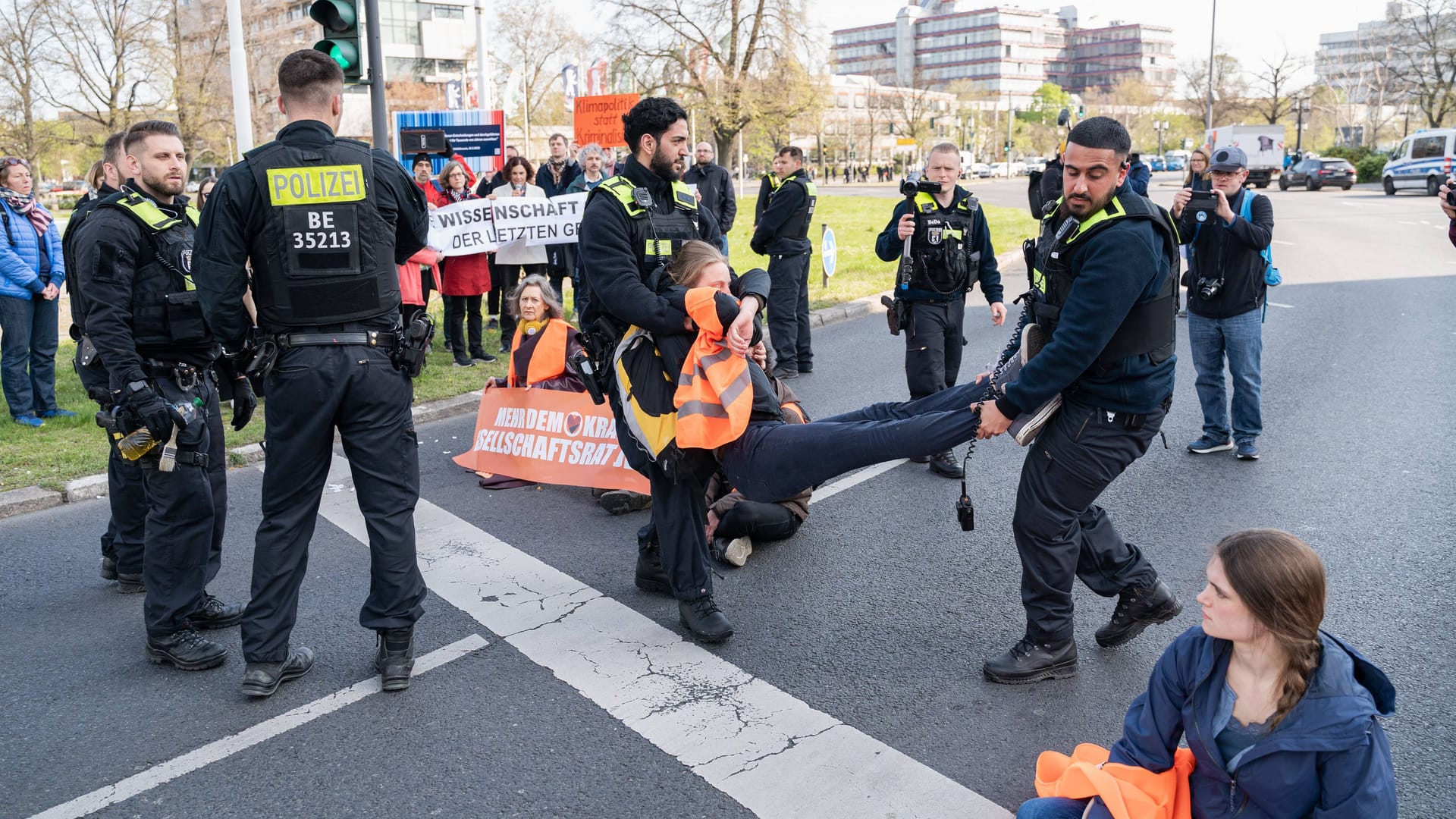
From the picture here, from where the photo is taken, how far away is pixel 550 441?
6910 millimetres

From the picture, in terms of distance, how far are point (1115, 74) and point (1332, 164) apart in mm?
141686

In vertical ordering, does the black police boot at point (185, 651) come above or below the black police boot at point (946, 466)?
below

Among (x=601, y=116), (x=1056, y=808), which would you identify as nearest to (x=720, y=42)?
(x=601, y=116)

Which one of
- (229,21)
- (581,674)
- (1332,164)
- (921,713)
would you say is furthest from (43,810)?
(1332,164)

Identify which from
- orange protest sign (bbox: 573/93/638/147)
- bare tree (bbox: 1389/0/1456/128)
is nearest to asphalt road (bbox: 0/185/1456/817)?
orange protest sign (bbox: 573/93/638/147)

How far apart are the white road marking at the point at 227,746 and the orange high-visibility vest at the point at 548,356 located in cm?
314

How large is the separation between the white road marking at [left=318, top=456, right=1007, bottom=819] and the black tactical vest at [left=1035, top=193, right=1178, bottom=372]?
5.18 feet

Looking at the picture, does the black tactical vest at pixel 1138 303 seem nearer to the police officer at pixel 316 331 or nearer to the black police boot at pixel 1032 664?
the black police boot at pixel 1032 664

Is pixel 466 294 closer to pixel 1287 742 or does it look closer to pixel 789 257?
pixel 789 257

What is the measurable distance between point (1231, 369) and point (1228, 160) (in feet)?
4.77

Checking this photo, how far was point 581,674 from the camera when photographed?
13.7 ft

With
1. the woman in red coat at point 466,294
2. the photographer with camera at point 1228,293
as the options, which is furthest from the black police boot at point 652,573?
the woman in red coat at point 466,294

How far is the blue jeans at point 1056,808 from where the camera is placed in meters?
2.91

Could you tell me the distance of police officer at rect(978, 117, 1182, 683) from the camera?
144 inches
